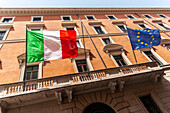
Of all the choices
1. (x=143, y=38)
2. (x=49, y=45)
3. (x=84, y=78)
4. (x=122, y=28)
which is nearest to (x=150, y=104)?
(x=84, y=78)

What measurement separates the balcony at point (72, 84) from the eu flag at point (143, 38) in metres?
2.34

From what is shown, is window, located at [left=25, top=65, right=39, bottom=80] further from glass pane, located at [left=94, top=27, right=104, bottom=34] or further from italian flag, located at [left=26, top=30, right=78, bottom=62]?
glass pane, located at [left=94, top=27, right=104, bottom=34]

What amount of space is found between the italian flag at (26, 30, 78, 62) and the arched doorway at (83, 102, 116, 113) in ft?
13.2

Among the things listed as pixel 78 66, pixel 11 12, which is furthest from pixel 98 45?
pixel 11 12

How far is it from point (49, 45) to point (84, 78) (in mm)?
3648

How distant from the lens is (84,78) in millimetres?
7496

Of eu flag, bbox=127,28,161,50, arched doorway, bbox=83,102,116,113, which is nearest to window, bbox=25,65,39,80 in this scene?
arched doorway, bbox=83,102,116,113

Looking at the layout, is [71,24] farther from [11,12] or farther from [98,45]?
[11,12]

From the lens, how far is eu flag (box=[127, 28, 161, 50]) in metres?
9.88

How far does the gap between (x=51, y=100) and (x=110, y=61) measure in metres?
6.74

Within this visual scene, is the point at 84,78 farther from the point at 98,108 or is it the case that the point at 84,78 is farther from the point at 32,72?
the point at 32,72

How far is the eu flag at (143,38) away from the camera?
988 centimetres

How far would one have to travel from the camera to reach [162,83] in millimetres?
8961

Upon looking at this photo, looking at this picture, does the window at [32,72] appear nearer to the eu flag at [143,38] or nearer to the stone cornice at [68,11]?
the eu flag at [143,38]
